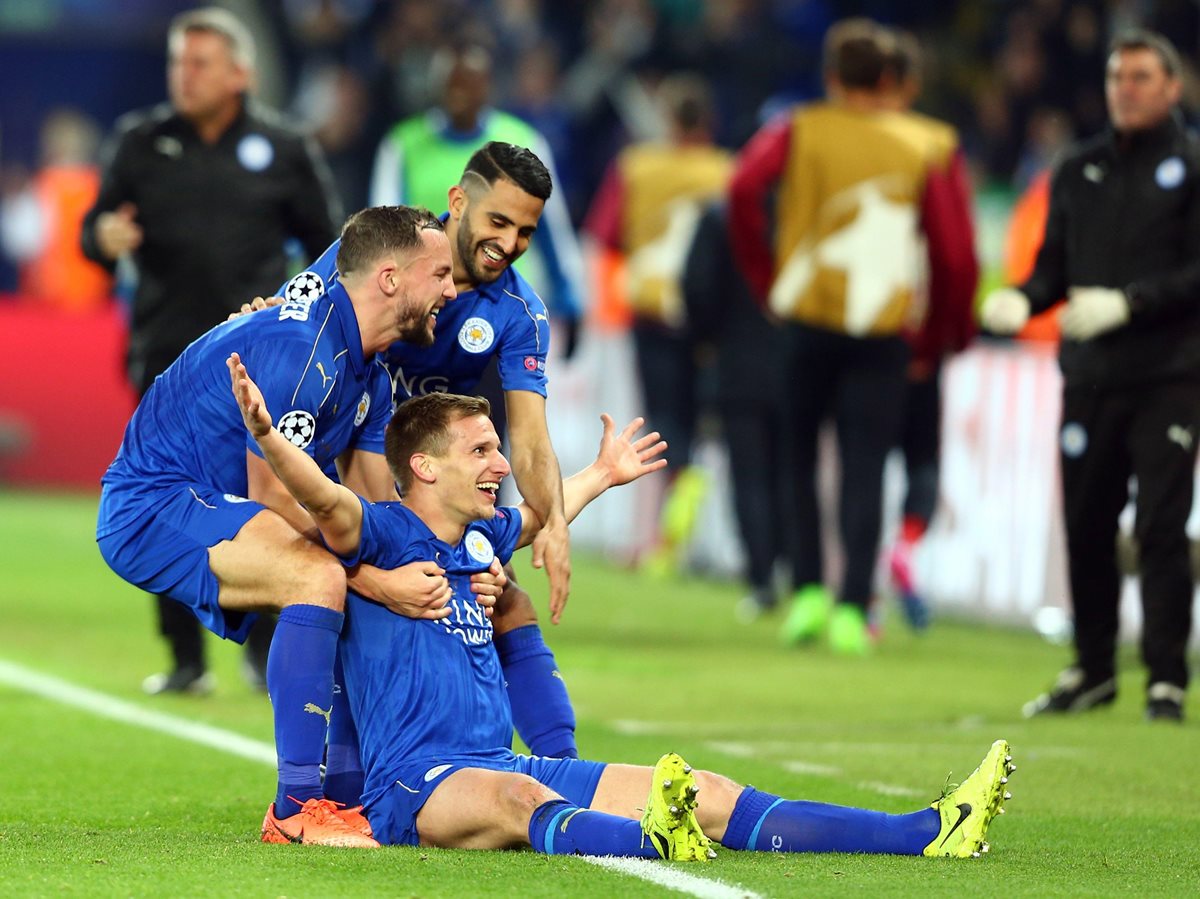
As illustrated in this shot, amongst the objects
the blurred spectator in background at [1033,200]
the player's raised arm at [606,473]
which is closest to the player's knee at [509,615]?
the player's raised arm at [606,473]

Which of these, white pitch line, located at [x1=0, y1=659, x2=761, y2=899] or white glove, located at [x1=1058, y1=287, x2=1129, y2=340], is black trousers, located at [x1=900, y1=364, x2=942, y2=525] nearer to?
white glove, located at [x1=1058, y1=287, x2=1129, y2=340]

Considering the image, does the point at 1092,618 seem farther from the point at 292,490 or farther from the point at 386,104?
the point at 386,104

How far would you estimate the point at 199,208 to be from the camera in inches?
363

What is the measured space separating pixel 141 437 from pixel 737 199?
5569mm

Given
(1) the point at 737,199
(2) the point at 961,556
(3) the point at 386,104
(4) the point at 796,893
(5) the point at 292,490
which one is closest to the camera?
(4) the point at 796,893

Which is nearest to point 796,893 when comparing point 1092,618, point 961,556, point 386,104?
point 1092,618

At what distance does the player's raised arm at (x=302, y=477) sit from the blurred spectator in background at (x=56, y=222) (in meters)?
18.0

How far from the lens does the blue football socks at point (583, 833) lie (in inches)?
214

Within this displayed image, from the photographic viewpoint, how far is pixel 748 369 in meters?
13.7

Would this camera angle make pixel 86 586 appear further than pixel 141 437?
Yes

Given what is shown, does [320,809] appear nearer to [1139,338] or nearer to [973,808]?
[973,808]

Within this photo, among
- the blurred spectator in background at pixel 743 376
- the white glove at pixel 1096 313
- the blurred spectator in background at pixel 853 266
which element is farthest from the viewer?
the blurred spectator in background at pixel 743 376

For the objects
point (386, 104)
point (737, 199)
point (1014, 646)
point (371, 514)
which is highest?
point (386, 104)

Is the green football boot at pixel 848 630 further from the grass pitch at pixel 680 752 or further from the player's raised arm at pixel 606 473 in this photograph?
the player's raised arm at pixel 606 473
